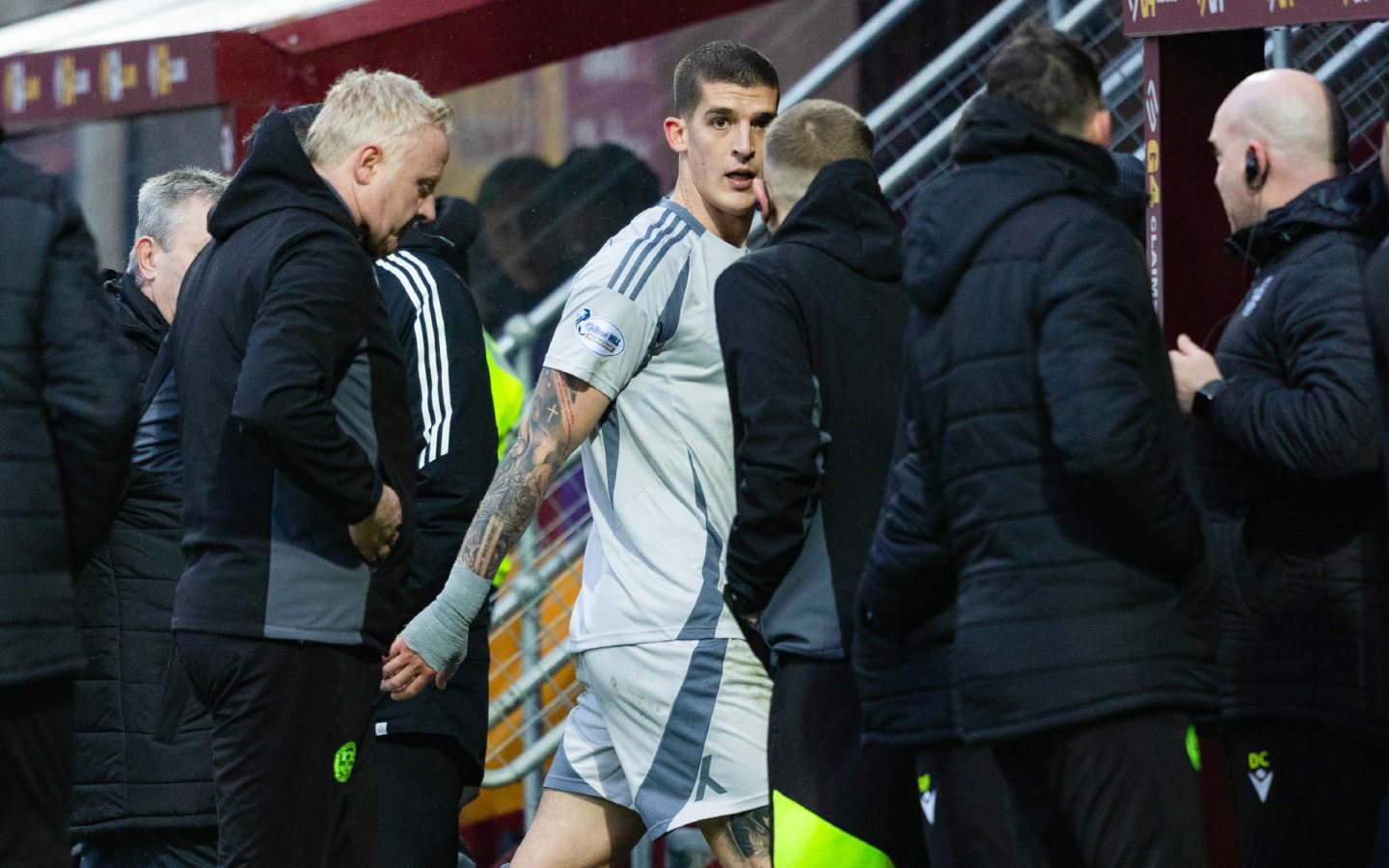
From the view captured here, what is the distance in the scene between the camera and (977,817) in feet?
9.96

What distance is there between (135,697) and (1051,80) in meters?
2.46

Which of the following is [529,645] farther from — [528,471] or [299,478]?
[299,478]

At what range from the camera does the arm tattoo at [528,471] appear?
3916 millimetres

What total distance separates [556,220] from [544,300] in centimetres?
35

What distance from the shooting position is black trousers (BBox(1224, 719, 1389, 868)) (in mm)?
3701

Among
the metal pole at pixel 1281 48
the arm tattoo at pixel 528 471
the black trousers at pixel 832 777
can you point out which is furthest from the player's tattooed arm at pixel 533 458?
the metal pole at pixel 1281 48

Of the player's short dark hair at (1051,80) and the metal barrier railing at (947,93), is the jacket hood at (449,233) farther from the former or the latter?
the player's short dark hair at (1051,80)

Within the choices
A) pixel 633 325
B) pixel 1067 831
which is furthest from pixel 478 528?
pixel 1067 831

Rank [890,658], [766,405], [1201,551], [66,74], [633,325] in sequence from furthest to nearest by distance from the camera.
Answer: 1. [66,74]
2. [633,325]
3. [766,405]
4. [890,658]
5. [1201,551]

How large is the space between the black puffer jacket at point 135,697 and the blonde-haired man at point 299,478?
0.80 metres

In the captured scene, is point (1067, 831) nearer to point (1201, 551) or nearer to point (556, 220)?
point (1201, 551)

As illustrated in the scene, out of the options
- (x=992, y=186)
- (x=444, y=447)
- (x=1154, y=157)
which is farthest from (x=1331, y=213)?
(x=444, y=447)

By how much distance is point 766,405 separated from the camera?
3.44 meters

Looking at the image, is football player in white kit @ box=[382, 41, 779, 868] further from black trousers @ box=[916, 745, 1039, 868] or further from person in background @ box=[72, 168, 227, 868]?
black trousers @ box=[916, 745, 1039, 868]
